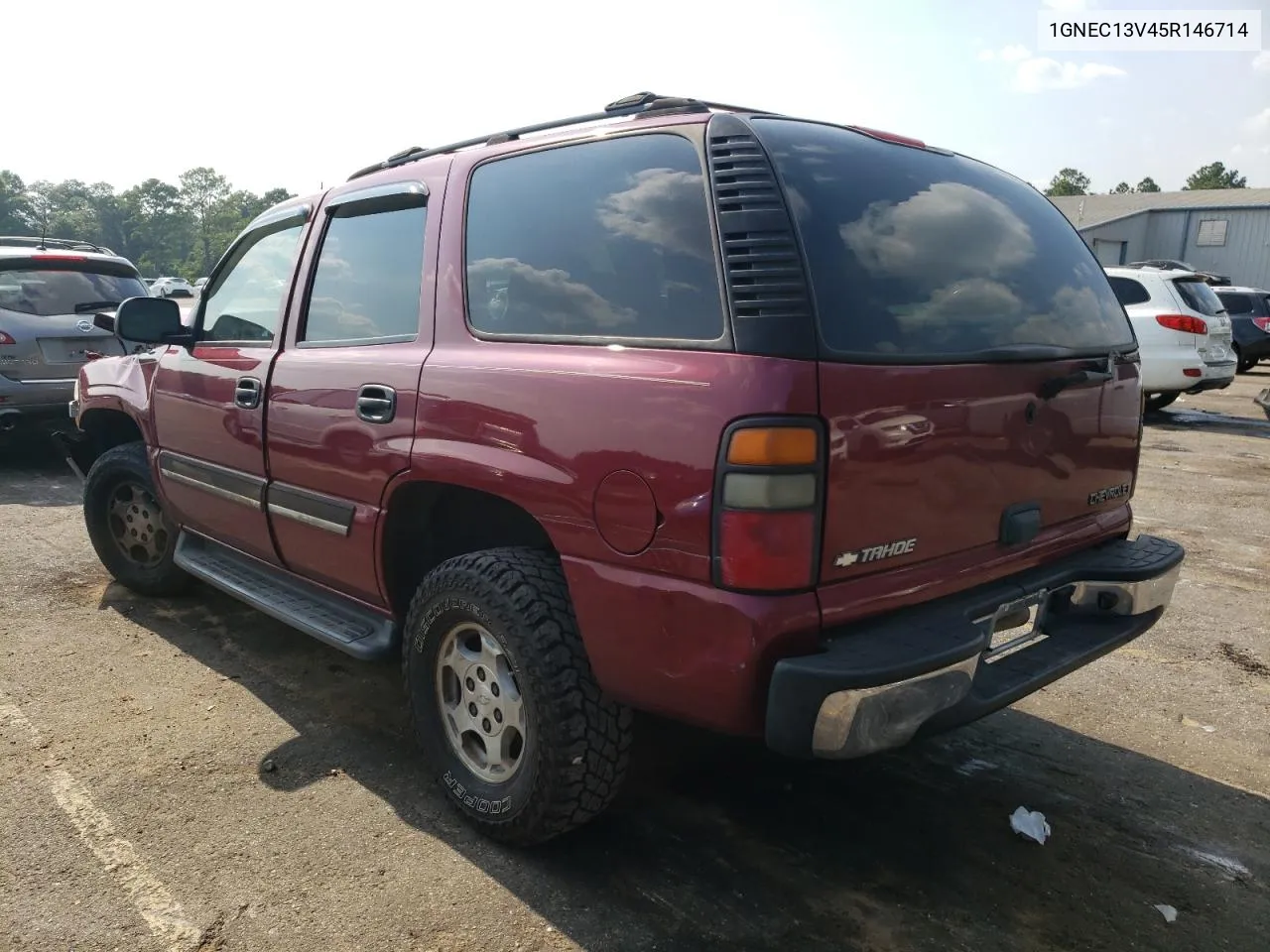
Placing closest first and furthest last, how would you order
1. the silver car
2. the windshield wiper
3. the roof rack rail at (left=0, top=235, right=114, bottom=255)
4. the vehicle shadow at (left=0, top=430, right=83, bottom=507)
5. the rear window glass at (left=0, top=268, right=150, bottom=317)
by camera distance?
the vehicle shadow at (left=0, top=430, right=83, bottom=507)
the silver car
the rear window glass at (left=0, top=268, right=150, bottom=317)
the windshield wiper
the roof rack rail at (left=0, top=235, right=114, bottom=255)

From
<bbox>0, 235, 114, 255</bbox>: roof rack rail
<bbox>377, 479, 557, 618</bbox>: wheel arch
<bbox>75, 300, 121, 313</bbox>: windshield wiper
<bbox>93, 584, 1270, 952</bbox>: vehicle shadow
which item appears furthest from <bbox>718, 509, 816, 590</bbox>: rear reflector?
<bbox>0, 235, 114, 255</bbox>: roof rack rail

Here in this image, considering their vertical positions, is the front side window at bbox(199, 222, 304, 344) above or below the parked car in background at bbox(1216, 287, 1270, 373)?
above

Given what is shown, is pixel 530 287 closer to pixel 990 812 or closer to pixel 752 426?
pixel 752 426

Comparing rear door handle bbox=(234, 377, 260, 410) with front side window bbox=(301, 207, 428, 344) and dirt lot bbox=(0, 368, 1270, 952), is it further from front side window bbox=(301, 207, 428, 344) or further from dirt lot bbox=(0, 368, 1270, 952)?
→ dirt lot bbox=(0, 368, 1270, 952)

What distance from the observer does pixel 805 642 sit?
206 centimetres

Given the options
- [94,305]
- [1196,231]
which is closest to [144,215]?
[1196,231]

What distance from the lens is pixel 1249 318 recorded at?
55.5 ft

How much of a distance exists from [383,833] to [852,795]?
143 cm

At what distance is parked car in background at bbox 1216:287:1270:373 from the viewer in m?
16.8

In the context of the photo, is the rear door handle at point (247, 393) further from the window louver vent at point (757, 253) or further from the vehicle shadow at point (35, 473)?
the vehicle shadow at point (35, 473)

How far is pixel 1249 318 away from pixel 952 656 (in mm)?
18415

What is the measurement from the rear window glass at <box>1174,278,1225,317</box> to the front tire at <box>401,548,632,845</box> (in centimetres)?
1088

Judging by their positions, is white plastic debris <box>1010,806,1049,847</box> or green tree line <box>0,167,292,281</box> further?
green tree line <box>0,167,292,281</box>

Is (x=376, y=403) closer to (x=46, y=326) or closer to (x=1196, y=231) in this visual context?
(x=46, y=326)
